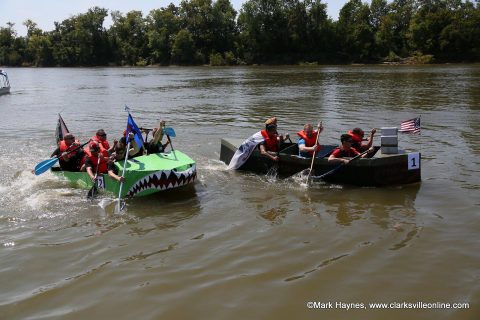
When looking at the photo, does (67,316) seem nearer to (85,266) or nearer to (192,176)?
(85,266)

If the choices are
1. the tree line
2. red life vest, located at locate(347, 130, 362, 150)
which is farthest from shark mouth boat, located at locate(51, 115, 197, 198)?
the tree line

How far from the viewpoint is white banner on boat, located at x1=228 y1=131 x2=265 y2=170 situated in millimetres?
11414

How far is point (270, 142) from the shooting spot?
1139 cm

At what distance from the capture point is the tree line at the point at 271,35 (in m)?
69.9

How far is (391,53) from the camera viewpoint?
69875mm

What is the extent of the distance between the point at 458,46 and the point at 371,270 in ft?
222

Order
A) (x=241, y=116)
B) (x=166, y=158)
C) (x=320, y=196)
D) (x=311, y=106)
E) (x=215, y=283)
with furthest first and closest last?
(x=311, y=106)
(x=241, y=116)
(x=166, y=158)
(x=320, y=196)
(x=215, y=283)

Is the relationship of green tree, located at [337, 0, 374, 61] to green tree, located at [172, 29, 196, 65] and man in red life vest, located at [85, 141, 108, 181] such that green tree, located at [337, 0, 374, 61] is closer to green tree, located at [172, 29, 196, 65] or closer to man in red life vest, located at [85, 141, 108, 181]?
green tree, located at [172, 29, 196, 65]

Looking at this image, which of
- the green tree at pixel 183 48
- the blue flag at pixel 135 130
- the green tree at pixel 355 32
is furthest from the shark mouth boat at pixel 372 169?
the green tree at pixel 183 48

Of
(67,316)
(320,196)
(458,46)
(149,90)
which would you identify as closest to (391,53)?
(458,46)

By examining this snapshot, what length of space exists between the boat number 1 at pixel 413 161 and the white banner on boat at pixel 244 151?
3.21 m

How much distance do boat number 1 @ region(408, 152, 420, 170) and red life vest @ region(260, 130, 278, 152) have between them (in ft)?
9.67

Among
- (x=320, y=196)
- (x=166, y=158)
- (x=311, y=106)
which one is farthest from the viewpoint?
(x=311, y=106)

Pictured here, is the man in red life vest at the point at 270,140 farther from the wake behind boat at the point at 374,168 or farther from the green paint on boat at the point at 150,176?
the green paint on boat at the point at 150,176
